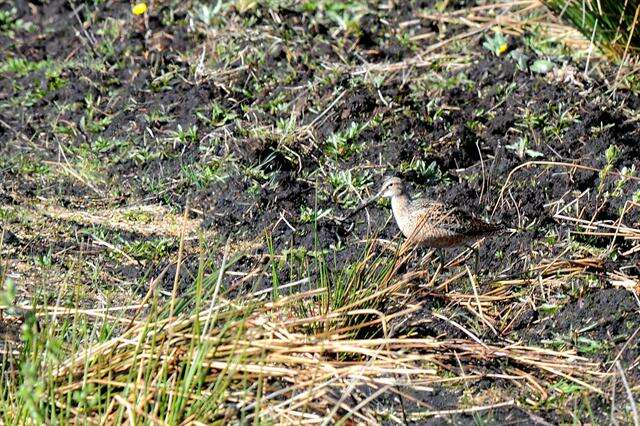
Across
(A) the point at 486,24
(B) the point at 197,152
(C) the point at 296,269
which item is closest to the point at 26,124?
(B) the point at 197,152

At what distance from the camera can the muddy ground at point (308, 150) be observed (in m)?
5.64

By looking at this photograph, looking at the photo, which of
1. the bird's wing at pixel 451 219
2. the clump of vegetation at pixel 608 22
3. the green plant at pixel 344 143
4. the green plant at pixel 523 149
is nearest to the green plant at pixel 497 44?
the clump of vegetation at pixel 608 22

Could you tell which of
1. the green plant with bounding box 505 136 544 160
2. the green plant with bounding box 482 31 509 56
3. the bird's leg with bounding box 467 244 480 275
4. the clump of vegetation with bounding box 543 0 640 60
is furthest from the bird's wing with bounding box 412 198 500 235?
the green plant with bounding box 482 31 509 56

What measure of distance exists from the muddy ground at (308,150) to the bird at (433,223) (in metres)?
0.18

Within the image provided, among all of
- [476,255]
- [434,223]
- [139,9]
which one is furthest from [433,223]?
[139,9]

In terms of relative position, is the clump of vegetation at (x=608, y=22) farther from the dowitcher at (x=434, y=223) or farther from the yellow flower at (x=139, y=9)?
the yellow flower at (x=139, y=9)

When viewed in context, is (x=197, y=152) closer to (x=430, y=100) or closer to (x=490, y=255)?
(x=430, y=100)

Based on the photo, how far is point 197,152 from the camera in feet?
22.7

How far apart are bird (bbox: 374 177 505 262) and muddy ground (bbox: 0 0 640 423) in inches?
6.9

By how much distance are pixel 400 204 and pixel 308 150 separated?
3.46 ft

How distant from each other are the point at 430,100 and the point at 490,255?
162 centimetres

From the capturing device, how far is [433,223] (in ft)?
18.4

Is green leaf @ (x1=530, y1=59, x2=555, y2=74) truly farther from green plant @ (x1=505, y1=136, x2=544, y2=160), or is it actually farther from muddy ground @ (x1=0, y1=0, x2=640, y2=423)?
green plant @ (x1=505, y1=136, x2=544, y2=160)

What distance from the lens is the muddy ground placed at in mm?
5645
